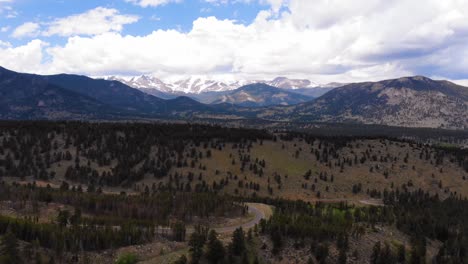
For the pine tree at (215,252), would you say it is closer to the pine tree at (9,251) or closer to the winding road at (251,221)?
the winding road at (251,221)

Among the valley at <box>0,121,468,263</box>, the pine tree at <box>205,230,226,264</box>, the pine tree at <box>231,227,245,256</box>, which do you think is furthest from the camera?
the valley at <box>0,121,468,263</box>

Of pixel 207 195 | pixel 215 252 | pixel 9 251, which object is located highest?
pixel 9 251

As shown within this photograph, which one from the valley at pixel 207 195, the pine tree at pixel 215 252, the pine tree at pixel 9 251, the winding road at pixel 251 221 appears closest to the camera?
the pine tree at pixel 9 251

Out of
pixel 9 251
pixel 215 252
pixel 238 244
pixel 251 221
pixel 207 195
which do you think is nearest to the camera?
pixel 9 251

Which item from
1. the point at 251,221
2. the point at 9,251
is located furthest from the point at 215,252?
the point at 251,221

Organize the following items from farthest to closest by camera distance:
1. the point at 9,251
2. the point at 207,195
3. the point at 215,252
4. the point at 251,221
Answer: the point at 207,195 → the point at 251,221 → the point at 215,252 → the point at 9,251

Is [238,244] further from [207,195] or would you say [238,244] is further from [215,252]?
[207,195]

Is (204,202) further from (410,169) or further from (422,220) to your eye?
(410,169)

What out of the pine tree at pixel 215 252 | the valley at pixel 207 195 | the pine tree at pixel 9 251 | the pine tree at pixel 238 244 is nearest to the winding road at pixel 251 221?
the valley at pixel 207 195

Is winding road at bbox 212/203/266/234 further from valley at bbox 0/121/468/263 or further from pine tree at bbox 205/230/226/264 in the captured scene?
pine tree at bbox 205/230/226/264

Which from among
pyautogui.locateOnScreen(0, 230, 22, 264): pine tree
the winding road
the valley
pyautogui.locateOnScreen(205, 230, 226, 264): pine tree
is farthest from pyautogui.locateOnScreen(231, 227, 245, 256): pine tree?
pyautogui.locateOnScreen(0, 230, 22, 264): pine tree

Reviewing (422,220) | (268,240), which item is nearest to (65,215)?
(268,240)
